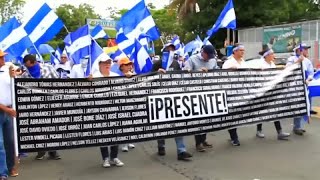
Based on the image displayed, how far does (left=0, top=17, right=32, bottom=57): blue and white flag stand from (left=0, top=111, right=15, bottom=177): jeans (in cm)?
309

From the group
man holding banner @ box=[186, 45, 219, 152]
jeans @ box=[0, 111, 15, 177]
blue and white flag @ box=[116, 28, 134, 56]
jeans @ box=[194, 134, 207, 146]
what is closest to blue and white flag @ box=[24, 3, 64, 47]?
blue and white flag @ box=[116, 28, 134, 56]

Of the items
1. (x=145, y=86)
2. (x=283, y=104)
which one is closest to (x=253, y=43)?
(x=283, y=104)

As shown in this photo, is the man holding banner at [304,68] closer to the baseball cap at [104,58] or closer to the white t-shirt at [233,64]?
the white t-shirt at [233,64]

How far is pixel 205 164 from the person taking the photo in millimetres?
7215

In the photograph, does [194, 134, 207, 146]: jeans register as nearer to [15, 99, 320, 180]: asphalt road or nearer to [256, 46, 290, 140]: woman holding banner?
[15, 99, 320, 180]: asphalt road

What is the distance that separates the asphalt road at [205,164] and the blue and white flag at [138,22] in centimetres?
327

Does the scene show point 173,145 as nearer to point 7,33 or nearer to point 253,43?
point 7,33

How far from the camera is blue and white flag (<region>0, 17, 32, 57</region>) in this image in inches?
356

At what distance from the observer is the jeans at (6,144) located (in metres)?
6.18

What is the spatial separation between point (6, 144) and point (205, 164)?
9.36 feet

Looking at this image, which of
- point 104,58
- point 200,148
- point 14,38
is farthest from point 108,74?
point 14,38

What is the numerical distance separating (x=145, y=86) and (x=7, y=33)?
360 centimetres

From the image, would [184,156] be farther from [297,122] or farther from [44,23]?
[44,23]

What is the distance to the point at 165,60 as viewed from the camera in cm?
1100
